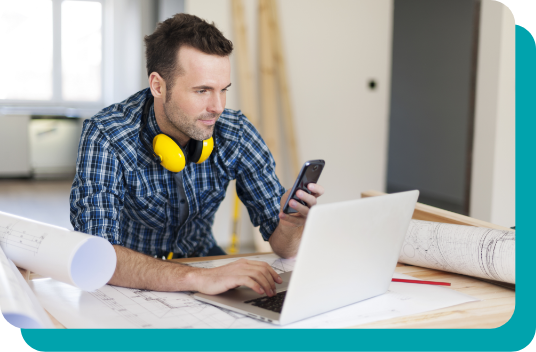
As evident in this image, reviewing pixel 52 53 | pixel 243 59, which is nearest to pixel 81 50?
pixel 52 53

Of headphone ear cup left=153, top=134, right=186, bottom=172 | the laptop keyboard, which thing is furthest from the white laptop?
headphone ear cup left=153, top=134, right=186, bottom=172

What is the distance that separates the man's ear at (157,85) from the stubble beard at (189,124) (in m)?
0.04

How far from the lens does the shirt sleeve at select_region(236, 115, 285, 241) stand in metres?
1.61

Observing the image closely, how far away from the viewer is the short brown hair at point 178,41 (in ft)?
4.58

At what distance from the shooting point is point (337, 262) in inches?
34.4

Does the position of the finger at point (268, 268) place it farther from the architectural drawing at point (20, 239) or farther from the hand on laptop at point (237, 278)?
the architectural drawing at point (20, 239)

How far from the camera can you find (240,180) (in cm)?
165

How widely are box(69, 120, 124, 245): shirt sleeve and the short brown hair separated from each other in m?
0.26

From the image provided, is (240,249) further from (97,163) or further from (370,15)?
(97,163)

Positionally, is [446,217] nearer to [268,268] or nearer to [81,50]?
[268,268]

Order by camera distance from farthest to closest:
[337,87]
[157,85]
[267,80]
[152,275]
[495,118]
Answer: [337,87], [267,80], [495,118], [157,85], [152,275]

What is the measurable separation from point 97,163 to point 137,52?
5282 mm

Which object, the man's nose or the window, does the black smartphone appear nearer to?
the man's nose

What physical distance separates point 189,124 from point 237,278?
1.84ft
